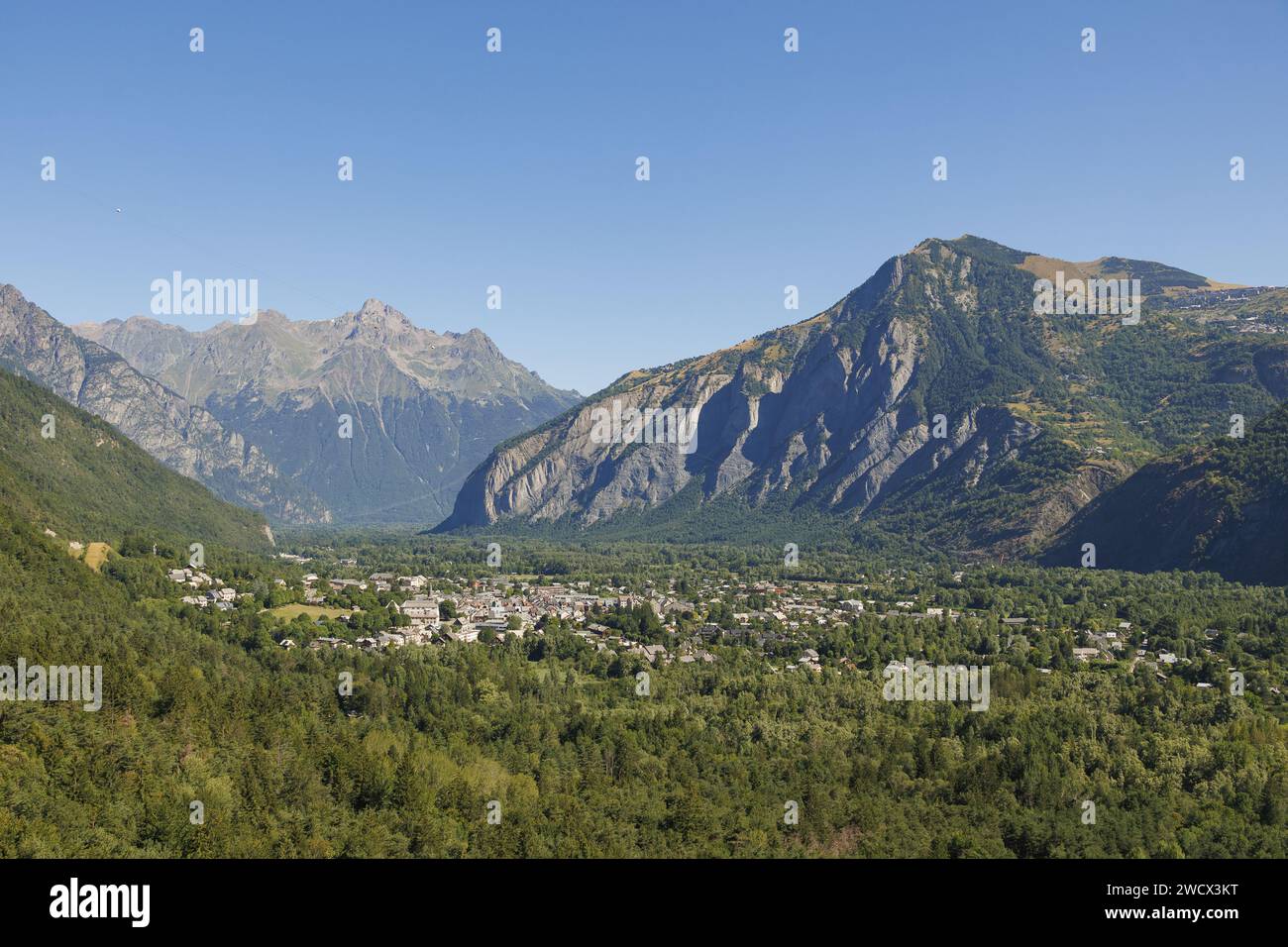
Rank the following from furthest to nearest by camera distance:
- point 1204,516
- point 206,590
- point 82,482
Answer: point 82,482, point 1204,516, point 206,590

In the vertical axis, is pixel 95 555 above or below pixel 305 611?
above

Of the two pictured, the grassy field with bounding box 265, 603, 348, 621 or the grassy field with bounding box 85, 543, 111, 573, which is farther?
the grassy field with bounding box 265, 603, 348, 621

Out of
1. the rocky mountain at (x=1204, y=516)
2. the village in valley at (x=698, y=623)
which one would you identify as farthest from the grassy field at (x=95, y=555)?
the rocky mountain at (x=1204, y=516)

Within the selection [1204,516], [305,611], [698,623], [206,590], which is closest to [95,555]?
[206,590]

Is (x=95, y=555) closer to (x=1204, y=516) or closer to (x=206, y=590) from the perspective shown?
(x=206, y=590)

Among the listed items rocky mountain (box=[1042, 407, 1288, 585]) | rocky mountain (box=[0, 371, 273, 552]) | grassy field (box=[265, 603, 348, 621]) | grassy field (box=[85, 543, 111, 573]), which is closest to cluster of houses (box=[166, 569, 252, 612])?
grassy field (box=[265, 603, 348, 621])

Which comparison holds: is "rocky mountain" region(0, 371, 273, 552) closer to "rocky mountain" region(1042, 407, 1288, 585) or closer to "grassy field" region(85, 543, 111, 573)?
"grassy field" region(85, 543, 111, 573)
